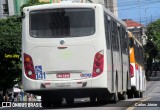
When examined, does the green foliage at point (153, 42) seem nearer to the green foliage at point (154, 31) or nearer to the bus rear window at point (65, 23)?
the green foliage at point (154, 31)

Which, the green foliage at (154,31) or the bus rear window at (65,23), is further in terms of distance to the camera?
the green foliage at (154,31)

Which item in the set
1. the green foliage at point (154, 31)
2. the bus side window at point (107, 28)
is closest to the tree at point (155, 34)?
the green foliage at point (154, 31)

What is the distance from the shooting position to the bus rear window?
18625mm

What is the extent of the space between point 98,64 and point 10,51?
109 feet

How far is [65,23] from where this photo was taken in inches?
734

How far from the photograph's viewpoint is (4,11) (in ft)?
203

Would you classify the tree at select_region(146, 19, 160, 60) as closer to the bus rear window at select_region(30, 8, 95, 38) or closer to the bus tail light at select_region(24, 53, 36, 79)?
the bus rear window at select_region(30, 8, 95, 38)

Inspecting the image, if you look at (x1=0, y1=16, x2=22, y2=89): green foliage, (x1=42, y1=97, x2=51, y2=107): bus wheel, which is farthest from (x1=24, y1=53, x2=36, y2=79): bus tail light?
(x1=0, y1=16, x2=22, y2=89): green foliage

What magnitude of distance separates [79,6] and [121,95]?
7.22 meters

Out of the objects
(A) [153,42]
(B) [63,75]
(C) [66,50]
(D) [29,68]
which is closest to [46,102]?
(D) [29,68]

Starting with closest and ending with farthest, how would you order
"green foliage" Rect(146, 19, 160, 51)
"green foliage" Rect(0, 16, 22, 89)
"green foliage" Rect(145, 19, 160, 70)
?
"green foliage" Rect(0, 16, 22, 89), "green foliage" Rect(145, 19, 160, 70), "green foliage" Rect(146, 19, 160, 51)

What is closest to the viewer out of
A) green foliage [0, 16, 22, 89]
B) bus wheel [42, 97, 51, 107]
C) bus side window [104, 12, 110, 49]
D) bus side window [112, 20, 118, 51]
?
bus side window [104, 12, 110, 49]

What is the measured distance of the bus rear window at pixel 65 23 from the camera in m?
18.6

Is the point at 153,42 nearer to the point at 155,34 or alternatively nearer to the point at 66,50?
the point at 155,34
